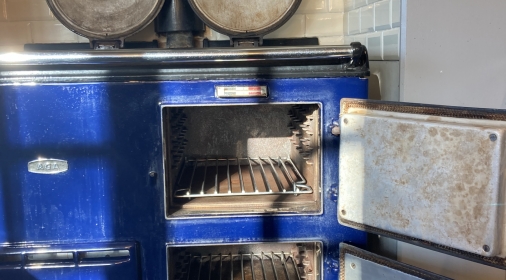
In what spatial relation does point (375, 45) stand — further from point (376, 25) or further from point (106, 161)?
point (106, 161)

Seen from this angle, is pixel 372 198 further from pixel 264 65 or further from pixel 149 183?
pixel 149 183

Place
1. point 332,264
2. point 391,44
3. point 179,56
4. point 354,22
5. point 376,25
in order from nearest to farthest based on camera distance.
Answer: point 179,56, point 332,264, point 391,44, point 376,25, point 354,22

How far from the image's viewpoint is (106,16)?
1617 mm

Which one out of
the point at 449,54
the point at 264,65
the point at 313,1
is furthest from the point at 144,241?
the point at 313,1

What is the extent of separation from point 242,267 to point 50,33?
118cm

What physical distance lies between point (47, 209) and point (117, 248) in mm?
210

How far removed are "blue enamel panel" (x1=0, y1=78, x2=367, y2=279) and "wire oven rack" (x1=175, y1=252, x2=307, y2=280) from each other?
0.33 meters

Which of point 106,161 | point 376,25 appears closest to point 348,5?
point 376,25

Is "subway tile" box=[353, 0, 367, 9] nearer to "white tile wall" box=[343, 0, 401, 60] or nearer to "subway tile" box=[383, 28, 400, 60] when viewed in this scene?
"white tile wall" box=[343, 0, 401, 60]

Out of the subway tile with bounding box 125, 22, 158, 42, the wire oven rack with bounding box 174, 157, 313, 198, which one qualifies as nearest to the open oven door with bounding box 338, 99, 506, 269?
the wire oven rack with bounding box 174, 157, 313, 198

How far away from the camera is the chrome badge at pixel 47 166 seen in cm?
121

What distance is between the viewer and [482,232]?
3.12ft

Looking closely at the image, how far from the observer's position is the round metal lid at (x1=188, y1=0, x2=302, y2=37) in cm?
161

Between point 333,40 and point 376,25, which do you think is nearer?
point 376,25
